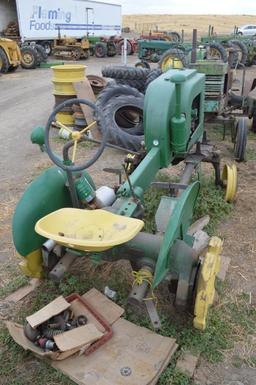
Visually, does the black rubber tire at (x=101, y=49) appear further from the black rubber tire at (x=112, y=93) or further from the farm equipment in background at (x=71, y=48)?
the black rubber tire at (x=112, y=93)

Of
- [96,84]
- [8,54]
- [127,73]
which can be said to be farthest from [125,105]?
[8,54]

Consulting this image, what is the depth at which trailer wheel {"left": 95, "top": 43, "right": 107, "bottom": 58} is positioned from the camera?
68.7ft

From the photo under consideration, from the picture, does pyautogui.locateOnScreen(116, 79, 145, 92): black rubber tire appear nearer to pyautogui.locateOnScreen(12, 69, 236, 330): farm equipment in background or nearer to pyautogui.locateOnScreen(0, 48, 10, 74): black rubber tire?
pyautogui.locateOnScreen(12, 69, 236, 330): farm equipment in background

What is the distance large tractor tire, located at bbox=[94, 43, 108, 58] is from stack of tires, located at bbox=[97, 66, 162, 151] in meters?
15.1

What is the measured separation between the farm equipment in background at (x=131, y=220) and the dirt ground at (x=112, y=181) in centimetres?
37

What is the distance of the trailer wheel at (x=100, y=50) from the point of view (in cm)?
2094

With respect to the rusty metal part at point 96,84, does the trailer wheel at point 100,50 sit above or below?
below

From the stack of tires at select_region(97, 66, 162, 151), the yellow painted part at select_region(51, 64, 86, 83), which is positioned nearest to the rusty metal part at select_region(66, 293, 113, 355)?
the stack of tires at select_region(97, 66, 162, 151)

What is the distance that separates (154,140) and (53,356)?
1719mm

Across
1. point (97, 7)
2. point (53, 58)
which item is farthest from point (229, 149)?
point (97, 7)

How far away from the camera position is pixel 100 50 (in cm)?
2109

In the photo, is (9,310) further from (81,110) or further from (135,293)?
(81,110)

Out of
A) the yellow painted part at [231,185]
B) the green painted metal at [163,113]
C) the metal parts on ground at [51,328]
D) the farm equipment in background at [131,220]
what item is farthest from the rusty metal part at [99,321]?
the yellow painted part at [231,185]

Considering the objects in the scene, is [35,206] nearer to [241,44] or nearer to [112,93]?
[112,93]
